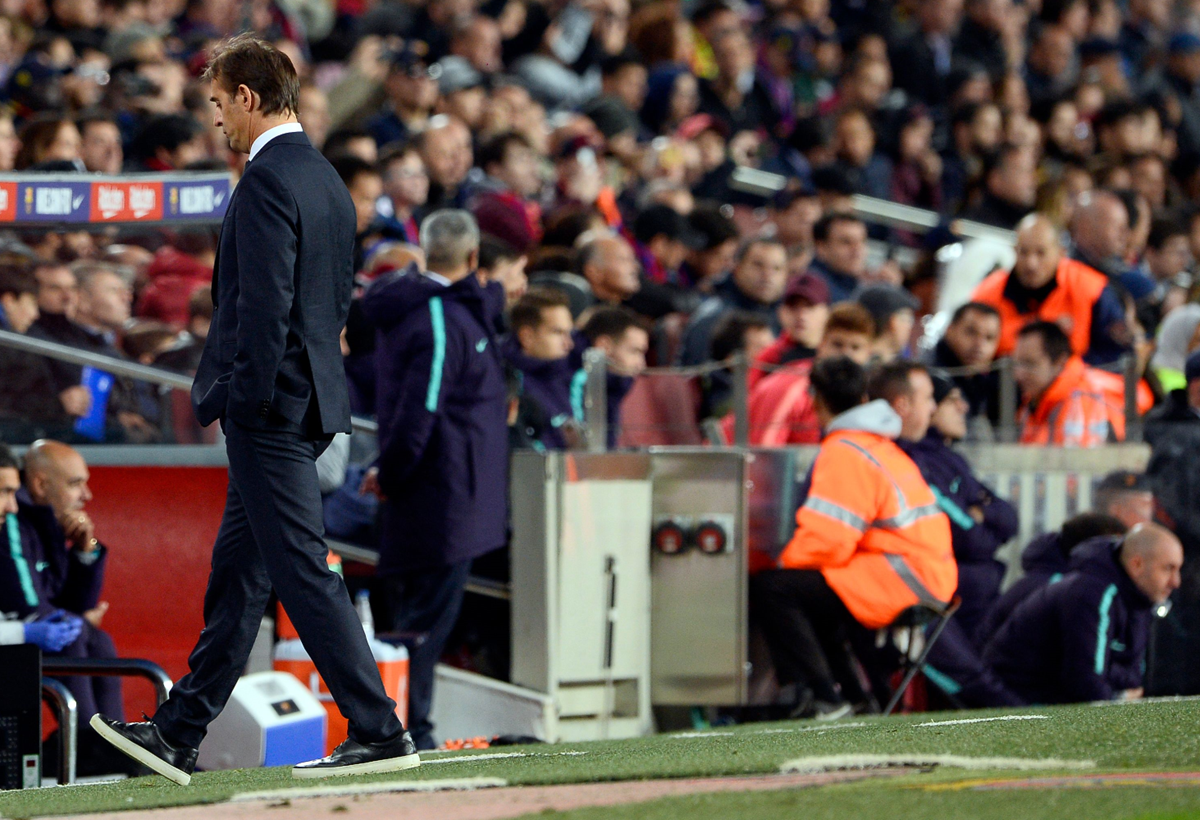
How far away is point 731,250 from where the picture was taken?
11.7 meters

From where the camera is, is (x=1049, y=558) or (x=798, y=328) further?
(x=798, y=328)

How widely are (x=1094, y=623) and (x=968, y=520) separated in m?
0.90

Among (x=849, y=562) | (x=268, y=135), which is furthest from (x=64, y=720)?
(x=849, y=562)

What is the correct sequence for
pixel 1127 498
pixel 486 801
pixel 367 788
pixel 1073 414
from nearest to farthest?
pixel 486 801 < pixel 367 788 < pixel 1127 498 < pixel 1073 414

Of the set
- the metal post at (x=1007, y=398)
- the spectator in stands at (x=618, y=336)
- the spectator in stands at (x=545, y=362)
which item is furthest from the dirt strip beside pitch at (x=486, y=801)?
the metal post at (x=1007, y=398)

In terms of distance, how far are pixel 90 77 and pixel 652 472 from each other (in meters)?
4.69

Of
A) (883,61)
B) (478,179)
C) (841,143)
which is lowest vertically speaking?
(478,179)

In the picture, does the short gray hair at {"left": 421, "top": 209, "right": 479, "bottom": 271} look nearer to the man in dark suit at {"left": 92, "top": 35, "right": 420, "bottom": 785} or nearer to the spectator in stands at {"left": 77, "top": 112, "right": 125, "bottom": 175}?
the spectator in stands at {"left": 77, "top": 112, "right": 125, "bottom": 175}

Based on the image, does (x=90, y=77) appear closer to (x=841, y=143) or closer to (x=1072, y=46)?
(x=841, y=143)

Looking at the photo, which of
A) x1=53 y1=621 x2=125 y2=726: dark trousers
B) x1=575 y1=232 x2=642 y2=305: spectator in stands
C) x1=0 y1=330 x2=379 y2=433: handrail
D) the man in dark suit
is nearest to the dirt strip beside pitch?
the man in dark suit

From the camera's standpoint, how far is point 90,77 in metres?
10.7

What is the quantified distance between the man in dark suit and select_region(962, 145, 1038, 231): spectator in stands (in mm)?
10176

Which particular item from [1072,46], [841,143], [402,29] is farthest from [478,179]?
[1072,46]

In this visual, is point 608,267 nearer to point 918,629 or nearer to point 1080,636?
point 918,629
